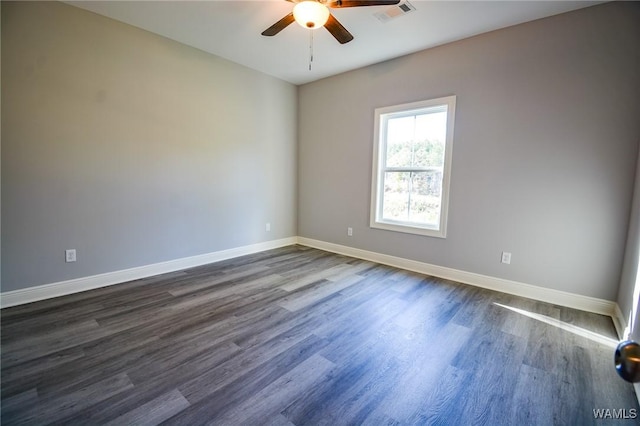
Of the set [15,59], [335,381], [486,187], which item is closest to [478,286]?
[486,187]

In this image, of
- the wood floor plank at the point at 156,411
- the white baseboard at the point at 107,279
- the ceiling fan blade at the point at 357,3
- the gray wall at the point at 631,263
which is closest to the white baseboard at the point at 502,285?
the gray wall at the point at 631,263

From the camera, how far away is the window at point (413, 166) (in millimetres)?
3396

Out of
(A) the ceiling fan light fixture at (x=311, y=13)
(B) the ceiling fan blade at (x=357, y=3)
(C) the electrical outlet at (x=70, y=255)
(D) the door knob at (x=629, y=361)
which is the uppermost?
(B) the ceiling fan blade at (x=357, y=3)

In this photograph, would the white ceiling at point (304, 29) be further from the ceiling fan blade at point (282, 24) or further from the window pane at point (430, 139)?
the window pane at point (430, 139)

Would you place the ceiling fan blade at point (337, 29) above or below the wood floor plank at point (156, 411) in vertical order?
above

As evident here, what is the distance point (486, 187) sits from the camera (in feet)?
10.2

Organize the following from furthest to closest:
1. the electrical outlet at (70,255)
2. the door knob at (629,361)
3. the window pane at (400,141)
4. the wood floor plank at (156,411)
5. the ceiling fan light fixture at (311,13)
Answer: the window pane at (400,141) < the electrical outlet at (70,255) < the ceiling fan light fixture at (311,13) < the wood floor plank at (156,411) < the door knob at (629,361)

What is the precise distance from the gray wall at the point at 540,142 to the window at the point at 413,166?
12cm

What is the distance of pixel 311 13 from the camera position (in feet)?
6.51

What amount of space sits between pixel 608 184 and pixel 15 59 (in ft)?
17.5

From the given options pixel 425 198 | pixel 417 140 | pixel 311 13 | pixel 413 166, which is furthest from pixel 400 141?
pixel 311 13

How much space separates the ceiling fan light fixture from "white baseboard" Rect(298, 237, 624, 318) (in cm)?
293

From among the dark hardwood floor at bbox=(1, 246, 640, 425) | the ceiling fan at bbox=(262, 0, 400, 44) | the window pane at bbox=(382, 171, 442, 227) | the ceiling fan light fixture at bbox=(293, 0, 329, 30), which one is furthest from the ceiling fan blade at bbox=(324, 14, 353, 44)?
the dark hardwood floor at bbox=(1, 246, 640, 425)

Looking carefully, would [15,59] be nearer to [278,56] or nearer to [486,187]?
[278,56]
